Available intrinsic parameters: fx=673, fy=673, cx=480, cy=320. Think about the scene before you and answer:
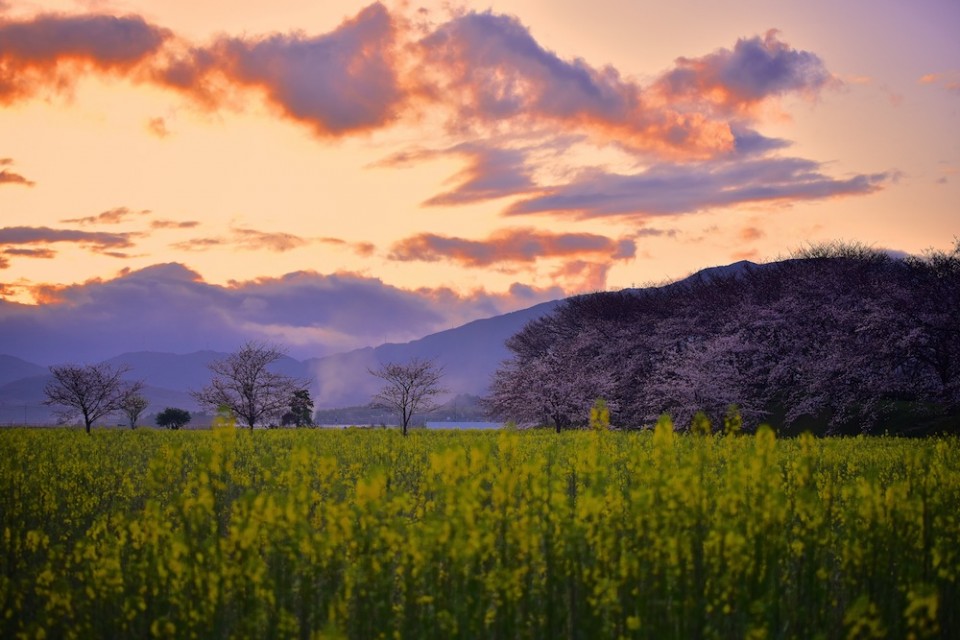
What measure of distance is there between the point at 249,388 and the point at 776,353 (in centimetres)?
4204

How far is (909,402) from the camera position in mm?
36812

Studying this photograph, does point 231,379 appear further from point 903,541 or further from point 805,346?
point 903,541

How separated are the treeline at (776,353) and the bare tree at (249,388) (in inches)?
818

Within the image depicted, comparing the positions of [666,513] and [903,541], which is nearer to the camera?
[666,513]

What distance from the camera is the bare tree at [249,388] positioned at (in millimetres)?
58469

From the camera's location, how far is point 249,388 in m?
58.2

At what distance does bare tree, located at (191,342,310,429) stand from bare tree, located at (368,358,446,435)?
31.8 ft

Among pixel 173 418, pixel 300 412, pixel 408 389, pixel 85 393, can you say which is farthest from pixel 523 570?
pixel 173 418

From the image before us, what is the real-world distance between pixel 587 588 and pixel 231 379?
58.0 m

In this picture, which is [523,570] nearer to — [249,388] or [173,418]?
[249,388]

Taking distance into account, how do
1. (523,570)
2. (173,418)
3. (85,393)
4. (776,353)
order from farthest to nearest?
1. (173,418)
2. (85,393)
3. (776,353)
4. (523,570)

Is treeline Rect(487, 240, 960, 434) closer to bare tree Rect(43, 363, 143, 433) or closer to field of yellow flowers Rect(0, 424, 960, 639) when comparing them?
field of yellow flowers Rect(0, 424, 960, 639)

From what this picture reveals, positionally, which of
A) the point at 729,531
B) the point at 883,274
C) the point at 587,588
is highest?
the point at 883,274

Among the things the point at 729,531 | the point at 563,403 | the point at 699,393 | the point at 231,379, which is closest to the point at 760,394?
the point at 699,393
